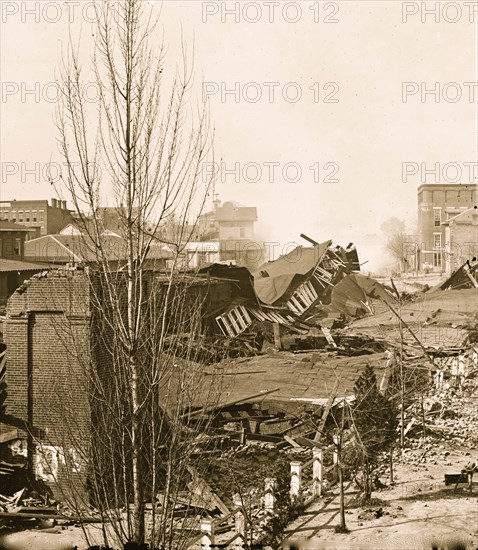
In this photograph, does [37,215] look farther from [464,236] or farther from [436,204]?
[464,236]

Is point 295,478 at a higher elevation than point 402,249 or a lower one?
lower

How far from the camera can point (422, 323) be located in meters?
30.5

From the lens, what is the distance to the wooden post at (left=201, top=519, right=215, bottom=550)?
30.6 feet

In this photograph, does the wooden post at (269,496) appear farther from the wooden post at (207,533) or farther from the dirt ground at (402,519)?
the wooden post at (207,533)

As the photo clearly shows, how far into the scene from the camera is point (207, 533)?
9.32 meters

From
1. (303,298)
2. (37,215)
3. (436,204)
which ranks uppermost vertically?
(436,204)

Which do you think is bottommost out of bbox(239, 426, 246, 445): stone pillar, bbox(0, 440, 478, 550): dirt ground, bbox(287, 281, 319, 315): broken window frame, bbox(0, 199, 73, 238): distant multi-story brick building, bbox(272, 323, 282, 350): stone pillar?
bbox(0, 440, 478, 550): dirt ground

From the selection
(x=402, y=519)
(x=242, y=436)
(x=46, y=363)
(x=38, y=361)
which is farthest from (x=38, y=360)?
(x=402, y=519)

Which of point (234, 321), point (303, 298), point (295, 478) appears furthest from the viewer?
point (303, 298)

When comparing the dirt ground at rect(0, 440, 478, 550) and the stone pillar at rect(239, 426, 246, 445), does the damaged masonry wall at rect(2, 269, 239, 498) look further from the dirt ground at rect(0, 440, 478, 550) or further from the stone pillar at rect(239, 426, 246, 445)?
the stone pillar at rect(239, 426, 246, 445)

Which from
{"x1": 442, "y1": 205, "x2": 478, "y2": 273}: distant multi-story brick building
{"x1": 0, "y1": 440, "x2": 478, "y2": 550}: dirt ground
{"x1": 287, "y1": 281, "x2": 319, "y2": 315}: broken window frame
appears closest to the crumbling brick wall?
{"x1": 0, "y1": 440, "x2": 478, "y2": 550}: dirt ground

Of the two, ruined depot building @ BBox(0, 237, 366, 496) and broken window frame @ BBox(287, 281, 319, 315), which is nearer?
ruined depot building @ BBox(0, 237, 366, 496)

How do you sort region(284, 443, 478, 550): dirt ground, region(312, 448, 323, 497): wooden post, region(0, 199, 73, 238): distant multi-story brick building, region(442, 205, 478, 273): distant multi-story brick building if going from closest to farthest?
region(284, 443, 478, 550): dirt ground < region(312, 448, 323, 497): wooden post < region(442, 205, 478, 273): distant multi-story brick building < region(0, 199, 73, 238): distant multi-story brick building

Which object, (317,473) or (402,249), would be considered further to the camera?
(402,249)
